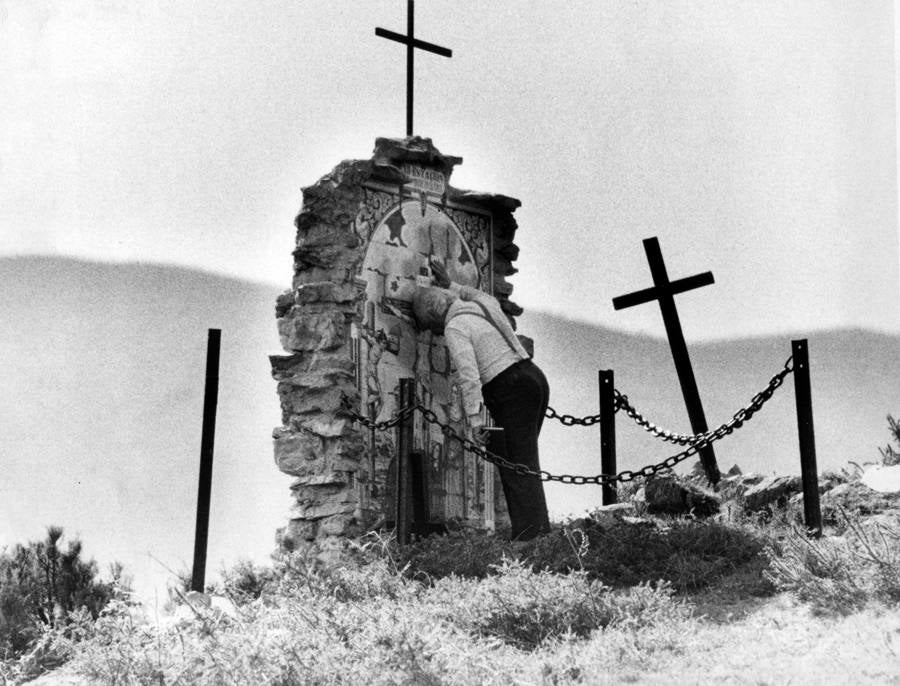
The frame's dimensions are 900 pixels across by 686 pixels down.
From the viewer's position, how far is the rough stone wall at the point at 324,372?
37.8 feet

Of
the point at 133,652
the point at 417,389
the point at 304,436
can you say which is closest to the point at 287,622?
the point at 133,652

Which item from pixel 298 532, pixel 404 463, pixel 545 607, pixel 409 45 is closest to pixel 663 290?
pixel 409 45

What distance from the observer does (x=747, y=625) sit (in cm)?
823

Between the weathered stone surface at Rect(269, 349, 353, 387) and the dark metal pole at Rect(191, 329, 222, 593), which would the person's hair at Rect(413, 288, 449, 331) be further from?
the dark metal pole at Rect(191, 329, 222, 593)

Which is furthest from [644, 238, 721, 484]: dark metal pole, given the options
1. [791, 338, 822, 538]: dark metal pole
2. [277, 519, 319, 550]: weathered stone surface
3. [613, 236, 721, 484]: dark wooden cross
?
[277, 519, 319, 550]: weathered stone surface

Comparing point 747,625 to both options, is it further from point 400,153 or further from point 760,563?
point 400,153

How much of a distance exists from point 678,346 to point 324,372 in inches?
172

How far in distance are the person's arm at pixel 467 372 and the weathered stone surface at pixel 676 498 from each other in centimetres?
225

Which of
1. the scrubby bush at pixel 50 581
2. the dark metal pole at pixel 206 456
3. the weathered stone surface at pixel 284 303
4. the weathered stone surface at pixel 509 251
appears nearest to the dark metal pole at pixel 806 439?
the weathered stone surface at pixel 509 251

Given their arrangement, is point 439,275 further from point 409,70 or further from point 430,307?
point 409,70

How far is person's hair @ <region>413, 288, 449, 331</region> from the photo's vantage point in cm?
1226

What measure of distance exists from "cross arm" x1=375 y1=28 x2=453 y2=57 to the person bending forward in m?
2.77

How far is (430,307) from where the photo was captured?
40.3 ft

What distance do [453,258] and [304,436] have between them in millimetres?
2691
